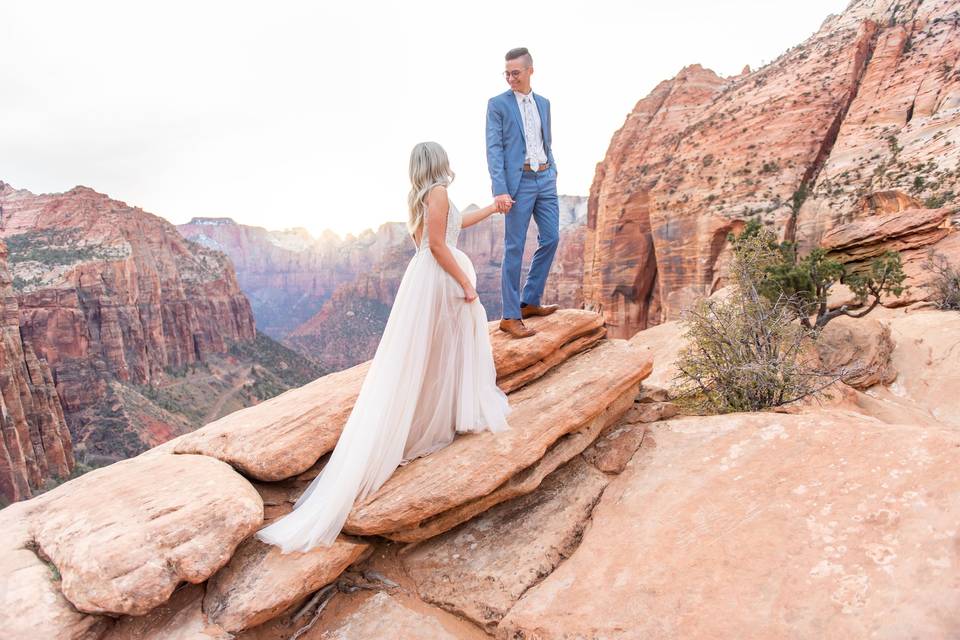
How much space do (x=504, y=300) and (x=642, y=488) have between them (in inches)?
91.0

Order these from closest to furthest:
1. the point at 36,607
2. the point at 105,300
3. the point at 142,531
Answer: the point at 36,607, the point at 142,531, the point at 105,300

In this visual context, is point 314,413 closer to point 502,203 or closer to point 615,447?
point 502,203

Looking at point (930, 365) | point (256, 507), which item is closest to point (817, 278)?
point (930, 365)

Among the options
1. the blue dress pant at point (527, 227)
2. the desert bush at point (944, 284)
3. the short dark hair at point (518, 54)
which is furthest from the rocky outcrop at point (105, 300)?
the desert bush at point (944, 284)

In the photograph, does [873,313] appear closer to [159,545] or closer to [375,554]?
[375,554]

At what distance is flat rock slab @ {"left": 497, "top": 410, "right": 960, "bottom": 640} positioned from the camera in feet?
8.18

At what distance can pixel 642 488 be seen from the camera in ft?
13.1

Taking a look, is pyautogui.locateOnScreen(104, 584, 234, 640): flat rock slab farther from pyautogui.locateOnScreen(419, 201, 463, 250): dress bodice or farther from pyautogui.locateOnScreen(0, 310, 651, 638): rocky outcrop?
pyautogui.locateOnScreen(419, 201, 463, 250): dress bodice

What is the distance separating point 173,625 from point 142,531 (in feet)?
2.05

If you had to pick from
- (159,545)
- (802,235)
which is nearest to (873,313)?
(802,235)

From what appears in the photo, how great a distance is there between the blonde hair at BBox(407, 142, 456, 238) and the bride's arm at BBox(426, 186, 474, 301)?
0.26 ft

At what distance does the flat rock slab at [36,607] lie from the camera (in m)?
2.82

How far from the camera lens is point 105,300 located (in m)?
56.4

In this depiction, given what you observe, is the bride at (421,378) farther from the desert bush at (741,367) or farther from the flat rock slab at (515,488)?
the desert bush at (741,367)
